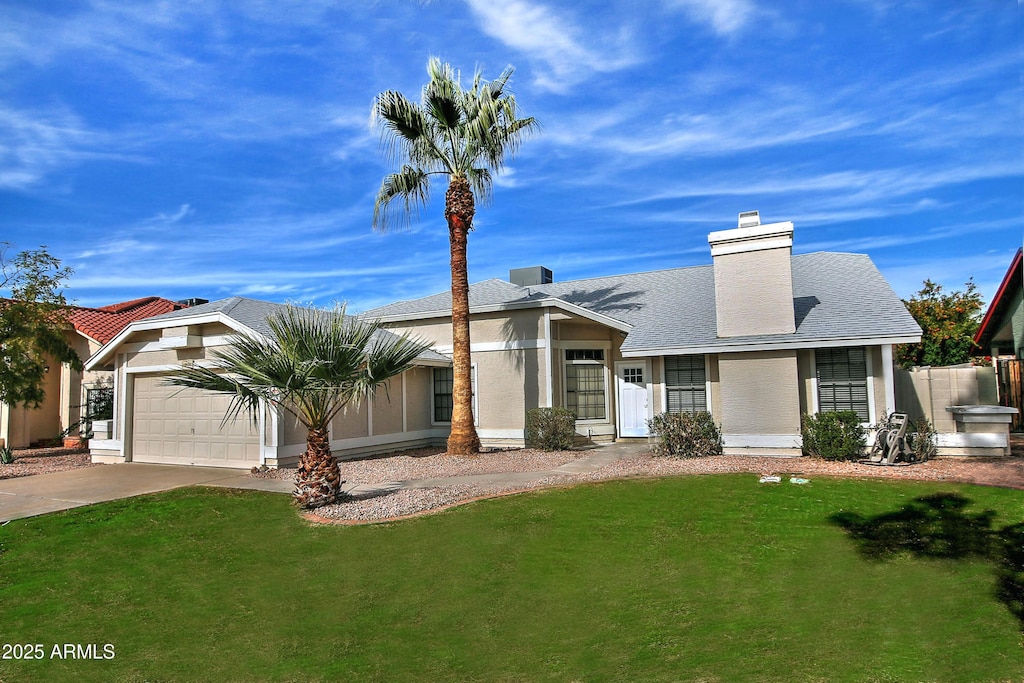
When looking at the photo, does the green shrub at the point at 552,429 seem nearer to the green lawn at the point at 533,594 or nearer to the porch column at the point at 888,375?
the green lawn at the point at 533,594

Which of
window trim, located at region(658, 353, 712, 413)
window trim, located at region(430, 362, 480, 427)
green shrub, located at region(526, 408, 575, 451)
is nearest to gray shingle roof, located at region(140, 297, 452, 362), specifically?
window trim, located at region(430, 362, 480, 427)

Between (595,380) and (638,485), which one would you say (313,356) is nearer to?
(638,485)

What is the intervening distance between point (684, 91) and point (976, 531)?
34.9ft

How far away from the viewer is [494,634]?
590 cm

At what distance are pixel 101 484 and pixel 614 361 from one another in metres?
13.2

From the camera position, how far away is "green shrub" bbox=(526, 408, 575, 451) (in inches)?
682

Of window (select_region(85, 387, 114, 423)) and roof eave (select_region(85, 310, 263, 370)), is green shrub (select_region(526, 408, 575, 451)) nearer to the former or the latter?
roof eave (select_region(85, 310, 263, 370))

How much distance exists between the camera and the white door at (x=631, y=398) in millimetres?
18953

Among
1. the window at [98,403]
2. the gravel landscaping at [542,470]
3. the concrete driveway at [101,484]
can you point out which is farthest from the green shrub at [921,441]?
the window at [98,403]

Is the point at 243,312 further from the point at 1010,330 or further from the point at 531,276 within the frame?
the point at 1010,330

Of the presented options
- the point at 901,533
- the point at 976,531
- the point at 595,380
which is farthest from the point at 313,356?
the point at 595,380

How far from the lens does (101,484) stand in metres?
13.9

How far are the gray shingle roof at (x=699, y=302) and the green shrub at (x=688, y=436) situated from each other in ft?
5.96

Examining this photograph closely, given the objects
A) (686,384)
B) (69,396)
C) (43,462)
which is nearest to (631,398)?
(686,384)
